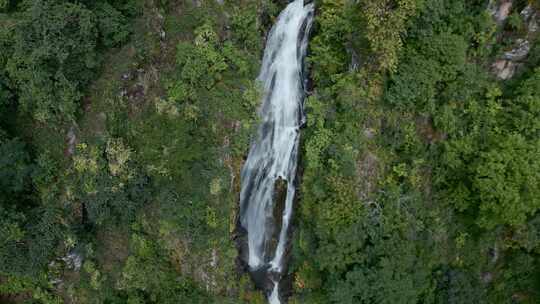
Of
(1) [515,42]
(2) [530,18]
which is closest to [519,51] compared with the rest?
(1) [515,42]

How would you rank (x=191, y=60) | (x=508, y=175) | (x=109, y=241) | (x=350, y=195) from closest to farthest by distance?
(x=508, y=175) → (x=350, y=195) → (x=191, y=60) → (x=109, y=241)

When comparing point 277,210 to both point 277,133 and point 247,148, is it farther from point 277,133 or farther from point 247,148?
point 277,133

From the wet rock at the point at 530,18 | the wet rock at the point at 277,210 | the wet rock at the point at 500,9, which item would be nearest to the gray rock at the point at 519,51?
the wet rock at the point at 530,18

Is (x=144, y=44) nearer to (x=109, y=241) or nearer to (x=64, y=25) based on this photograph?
(x=64, y=25)

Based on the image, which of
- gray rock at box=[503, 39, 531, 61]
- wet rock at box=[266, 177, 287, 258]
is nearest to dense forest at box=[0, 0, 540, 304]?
gray rock at box=[503, 39, 531, 61]

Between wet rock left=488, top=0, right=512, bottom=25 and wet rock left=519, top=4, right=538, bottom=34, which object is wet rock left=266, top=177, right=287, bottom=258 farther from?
wet rock left=519, top=4, right=538, bottom=34

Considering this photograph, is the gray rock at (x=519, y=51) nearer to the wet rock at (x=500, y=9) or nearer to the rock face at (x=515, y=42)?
the rock face at (x=515, y=42)

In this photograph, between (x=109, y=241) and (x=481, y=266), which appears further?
(x=109, y=241)

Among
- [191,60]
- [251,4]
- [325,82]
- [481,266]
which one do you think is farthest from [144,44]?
[481,266]
